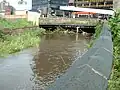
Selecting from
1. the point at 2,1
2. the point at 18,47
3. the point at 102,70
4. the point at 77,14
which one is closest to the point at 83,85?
the point at 102,70

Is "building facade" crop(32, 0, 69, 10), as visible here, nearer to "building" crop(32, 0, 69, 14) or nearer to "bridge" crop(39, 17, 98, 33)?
"building" crop(32, 0, 69, 14)

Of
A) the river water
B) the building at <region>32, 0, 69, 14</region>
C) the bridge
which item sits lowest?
the river water

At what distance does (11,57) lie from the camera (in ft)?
69.8

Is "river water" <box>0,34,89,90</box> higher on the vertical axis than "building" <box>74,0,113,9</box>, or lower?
lower

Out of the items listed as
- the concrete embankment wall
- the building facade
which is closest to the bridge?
the concrete embankment wall

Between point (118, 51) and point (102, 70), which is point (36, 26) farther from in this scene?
point (102, 70)

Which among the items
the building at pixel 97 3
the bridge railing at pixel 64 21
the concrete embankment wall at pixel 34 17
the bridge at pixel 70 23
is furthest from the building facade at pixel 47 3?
the bridge railing at pixel 64 21

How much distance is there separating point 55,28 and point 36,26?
2966mm

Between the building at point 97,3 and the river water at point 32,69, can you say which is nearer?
the river water at point 32,69

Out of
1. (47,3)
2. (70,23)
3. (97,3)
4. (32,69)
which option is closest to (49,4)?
(47,3)

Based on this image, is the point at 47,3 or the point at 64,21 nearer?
the point at 64,21

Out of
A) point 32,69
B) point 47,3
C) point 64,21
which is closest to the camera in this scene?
point 32,69

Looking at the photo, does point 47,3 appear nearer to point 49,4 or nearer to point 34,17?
point 49,4

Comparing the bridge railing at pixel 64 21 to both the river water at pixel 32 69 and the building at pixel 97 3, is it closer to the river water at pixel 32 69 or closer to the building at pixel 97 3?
the river water at pixel 32 69
